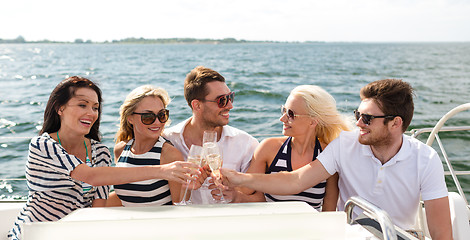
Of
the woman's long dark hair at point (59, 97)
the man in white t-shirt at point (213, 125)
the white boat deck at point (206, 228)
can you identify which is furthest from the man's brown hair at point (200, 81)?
the white boat deck at point (206, 228)

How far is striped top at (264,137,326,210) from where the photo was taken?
2.56 meters

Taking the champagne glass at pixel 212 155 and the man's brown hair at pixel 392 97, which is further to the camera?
the man's brown hair at pixel 392 97

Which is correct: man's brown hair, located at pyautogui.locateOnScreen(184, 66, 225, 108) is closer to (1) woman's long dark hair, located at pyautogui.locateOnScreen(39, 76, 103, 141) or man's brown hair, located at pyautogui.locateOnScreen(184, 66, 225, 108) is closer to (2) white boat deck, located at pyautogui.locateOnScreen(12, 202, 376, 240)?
(1) woman's long dark hair, located at pyautogui.locateOnScreen(39, 76, 103, 141)

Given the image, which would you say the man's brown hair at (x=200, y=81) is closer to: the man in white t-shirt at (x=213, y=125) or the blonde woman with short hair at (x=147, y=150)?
the man in white t-shirt at (x=213, y=125)

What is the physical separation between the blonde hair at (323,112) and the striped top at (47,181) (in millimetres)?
1343

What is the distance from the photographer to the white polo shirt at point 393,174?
223 centimetres

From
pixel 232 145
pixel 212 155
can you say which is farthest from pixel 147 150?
pixel 232 145

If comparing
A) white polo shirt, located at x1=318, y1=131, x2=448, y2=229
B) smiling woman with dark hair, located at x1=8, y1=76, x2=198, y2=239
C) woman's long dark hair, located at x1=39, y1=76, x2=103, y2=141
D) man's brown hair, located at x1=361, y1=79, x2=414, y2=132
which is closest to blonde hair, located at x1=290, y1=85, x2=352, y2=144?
white polo shirt, located at x1=318, y1=131, x2=448, y2=229

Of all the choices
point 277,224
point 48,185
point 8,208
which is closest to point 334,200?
point 277,224

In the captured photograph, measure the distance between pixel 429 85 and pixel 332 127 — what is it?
818 inches

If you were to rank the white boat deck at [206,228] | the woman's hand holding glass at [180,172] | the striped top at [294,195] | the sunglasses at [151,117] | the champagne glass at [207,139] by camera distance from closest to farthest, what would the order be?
the white boat deck at [206,228], the woman's hand holding glass at [180,172], the champagne glass at [207,139], the sunglasses at [151,117], the striped top at [294,195]

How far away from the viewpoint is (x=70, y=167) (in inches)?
80.9

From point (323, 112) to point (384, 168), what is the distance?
500mm

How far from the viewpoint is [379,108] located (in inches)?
89.5
